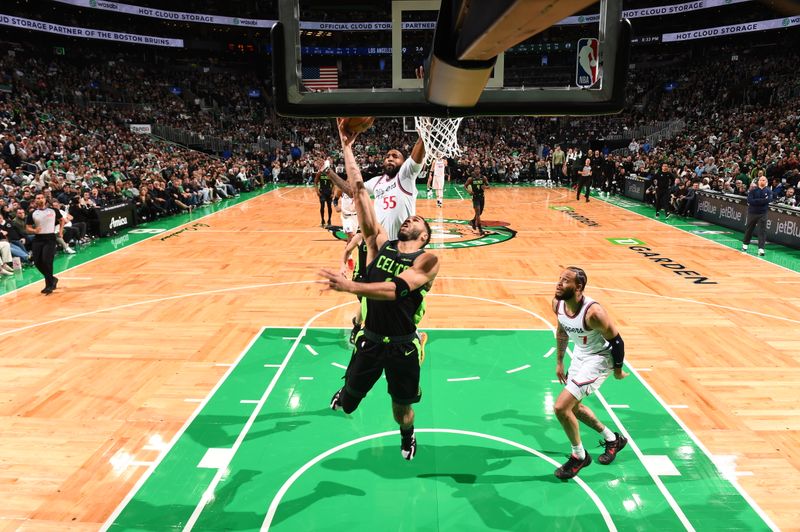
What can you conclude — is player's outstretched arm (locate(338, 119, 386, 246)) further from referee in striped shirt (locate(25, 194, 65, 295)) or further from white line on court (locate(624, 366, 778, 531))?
referee in striped shirt (locate(25, 194, 65, 295))

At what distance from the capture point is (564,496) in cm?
464

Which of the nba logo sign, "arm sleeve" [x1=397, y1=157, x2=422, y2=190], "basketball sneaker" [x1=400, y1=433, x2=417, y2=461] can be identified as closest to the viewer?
the nba logo sign

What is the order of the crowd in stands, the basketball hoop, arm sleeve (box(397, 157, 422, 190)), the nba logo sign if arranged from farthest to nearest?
the crowd in stands < the basketball hoop < arm sleeve (box(397, 157, 422, 190)) < the nba logo sign

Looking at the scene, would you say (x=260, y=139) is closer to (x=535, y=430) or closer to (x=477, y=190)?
(x=477, y=190)

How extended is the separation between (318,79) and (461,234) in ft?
40.7

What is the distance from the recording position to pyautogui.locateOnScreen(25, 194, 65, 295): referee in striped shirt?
9672mm

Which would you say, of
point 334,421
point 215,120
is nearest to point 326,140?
point 215,120

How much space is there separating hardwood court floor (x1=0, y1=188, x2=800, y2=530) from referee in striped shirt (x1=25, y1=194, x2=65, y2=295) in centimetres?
49

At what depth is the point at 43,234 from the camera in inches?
388

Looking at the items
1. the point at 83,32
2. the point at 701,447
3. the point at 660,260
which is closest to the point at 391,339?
the point at 701,447

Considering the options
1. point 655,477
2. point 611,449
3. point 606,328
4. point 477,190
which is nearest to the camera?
point 606,328

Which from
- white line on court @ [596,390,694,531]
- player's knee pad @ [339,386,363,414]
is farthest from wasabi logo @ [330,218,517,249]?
player's knee pad @ [339,386,363,414]

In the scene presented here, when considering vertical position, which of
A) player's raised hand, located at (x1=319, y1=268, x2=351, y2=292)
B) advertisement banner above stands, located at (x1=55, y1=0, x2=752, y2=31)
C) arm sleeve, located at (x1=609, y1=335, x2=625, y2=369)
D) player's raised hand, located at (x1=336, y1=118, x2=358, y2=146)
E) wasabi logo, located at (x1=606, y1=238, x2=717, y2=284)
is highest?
advertisement banner above stands, located at (x1=55, y1=0, x2=752, y2=31)

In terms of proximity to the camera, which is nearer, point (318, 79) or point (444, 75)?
point (444, 75)
